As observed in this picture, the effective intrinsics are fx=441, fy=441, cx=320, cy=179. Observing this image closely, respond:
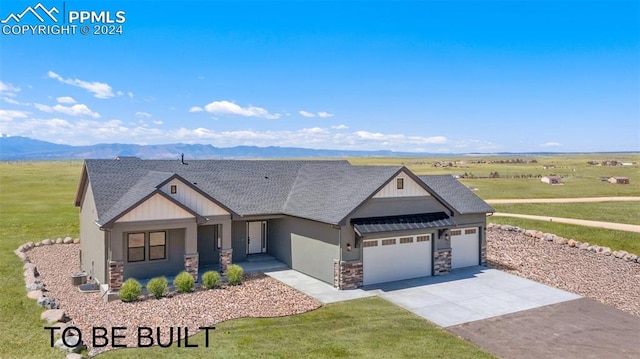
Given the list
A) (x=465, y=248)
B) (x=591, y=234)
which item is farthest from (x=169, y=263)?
(x=591, y=234)

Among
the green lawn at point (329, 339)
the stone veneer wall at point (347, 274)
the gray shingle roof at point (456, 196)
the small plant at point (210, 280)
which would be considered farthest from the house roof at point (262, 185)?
the green lawn at point (329, 339)

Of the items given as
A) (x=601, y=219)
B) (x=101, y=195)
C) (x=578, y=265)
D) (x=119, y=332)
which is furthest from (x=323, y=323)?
(x=601, y=219)

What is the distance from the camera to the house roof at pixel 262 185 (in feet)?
63.5

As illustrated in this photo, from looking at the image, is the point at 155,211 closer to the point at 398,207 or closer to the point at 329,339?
the point at 329,339

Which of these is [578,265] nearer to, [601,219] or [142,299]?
[601,219]

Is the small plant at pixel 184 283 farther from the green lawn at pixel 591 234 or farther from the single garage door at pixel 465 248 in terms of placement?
the green lawn at pixel 591 234

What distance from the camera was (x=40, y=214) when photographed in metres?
36.8

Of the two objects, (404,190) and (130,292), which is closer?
(130,292)

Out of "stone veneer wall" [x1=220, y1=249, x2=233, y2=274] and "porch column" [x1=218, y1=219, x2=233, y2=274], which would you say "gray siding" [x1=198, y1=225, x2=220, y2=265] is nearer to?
"porch column" [x1=218, y1=219, x2=233, y2=274]

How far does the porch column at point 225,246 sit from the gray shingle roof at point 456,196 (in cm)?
992

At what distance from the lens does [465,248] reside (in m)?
22.6

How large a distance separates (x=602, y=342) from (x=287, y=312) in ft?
32.4

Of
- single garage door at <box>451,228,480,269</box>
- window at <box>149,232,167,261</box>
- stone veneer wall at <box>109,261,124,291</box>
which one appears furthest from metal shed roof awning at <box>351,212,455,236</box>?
stone veneer wall at <box>109,261,124,291</box>

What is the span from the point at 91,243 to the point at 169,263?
4083mm
